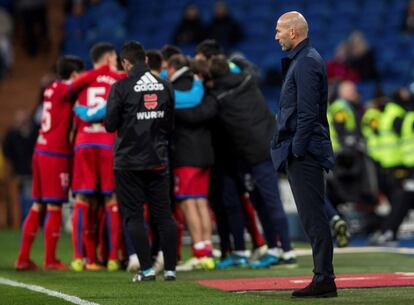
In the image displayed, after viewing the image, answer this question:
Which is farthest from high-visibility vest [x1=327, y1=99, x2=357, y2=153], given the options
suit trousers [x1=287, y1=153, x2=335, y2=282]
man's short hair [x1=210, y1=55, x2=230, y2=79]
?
suit trousers [x1=287, y1=153, x2=335, y2=282]

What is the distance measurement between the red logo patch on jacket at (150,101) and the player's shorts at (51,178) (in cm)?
217

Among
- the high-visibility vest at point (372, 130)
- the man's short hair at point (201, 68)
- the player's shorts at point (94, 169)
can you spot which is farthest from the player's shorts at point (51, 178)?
the high-visibility vest at point (372, 130)

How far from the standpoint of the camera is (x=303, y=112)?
343 inches

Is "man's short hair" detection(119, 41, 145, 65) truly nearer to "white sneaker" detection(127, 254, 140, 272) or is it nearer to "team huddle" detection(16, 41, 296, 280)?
"team huddle" detection(16, 41, 296, 280)

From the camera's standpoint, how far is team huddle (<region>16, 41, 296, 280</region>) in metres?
12.1

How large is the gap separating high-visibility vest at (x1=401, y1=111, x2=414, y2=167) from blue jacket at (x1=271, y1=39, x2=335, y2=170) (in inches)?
293

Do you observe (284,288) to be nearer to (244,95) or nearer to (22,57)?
(244,95)

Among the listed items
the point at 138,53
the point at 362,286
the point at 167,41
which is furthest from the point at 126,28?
the point at 362,286

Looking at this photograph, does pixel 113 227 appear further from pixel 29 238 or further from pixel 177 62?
pixel 177 62

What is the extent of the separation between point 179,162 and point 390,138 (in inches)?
213

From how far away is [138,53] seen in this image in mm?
10695

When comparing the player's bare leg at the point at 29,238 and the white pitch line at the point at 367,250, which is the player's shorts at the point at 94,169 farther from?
the white pitch line at the point at 367,250

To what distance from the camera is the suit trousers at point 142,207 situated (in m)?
10.5

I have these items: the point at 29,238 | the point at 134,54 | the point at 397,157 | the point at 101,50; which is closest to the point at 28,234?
the point at 29,238
